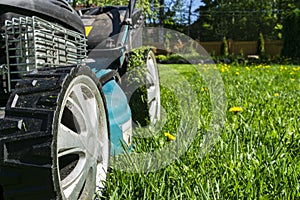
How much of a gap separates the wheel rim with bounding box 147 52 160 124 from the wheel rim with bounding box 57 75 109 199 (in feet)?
3.41

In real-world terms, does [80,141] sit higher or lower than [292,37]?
lower

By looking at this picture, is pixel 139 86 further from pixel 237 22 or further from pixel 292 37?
pixel 237 22

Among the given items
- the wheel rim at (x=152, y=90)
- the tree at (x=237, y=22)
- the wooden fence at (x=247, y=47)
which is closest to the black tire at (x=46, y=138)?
the wheel rim at (x=152, y=90)

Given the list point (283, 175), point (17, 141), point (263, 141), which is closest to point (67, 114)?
point (17, 141)

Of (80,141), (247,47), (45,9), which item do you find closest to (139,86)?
(45,9)

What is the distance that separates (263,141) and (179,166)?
19.6 inches

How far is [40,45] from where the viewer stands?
1.25 meters

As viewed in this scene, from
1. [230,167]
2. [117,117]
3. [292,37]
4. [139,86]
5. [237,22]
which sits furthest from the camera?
[237,22]

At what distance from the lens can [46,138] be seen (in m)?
0.90

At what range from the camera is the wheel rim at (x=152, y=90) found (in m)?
2.37

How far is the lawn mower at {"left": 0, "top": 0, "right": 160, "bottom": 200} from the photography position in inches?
35.6

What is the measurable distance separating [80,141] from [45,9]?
46 centimetres

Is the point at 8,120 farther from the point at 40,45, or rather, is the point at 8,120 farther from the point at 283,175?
the point at 283,175

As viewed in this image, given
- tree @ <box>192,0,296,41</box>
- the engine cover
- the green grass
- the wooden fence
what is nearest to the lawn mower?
the engine cover
